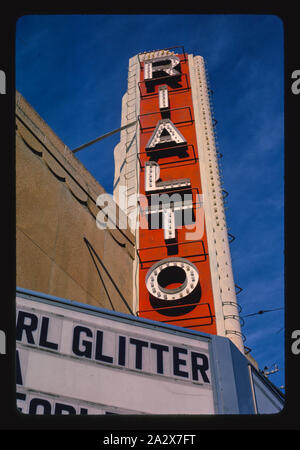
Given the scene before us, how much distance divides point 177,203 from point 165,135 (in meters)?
3.73

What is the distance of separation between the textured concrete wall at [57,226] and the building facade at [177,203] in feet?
5.57

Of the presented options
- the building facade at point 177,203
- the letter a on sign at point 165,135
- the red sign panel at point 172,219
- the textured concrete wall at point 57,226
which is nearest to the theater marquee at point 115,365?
the textured concrete wall at point 57,226

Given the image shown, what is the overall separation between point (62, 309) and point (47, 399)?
3.61 ft

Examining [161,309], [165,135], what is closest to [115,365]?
[161,309]

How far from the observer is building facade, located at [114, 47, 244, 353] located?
14.7 m

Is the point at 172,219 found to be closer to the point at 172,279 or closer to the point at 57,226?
the point at 172,279

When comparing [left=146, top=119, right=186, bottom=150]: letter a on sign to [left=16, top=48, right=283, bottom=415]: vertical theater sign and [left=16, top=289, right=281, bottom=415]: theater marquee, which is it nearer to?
[left=16, top=48, right=283, bottom=415]: vertical theater sign

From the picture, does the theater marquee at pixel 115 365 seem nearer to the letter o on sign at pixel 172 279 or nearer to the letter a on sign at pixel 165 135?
the letter o on sign at pixel 172 279

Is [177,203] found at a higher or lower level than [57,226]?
higher

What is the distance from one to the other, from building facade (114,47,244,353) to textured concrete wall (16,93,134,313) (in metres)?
1.70

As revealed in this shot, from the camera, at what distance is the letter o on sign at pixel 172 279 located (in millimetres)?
14625

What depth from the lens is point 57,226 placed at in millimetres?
11367
